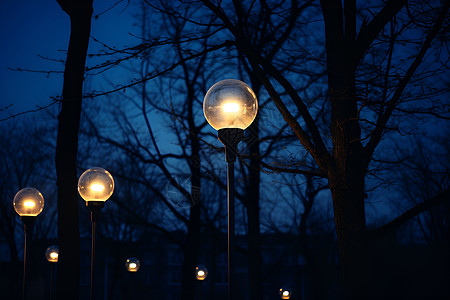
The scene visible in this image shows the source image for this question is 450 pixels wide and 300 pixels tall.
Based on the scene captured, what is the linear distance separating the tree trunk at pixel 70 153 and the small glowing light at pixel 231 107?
3.00m

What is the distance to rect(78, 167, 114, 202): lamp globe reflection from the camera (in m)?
6.64

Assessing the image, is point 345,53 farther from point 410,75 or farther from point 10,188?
point 10,188

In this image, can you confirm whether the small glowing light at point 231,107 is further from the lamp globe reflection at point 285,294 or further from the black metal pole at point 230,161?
the lamp globe reflection at point 285,294

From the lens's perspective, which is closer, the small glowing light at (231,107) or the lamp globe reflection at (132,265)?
the small glowing light at (231,107)

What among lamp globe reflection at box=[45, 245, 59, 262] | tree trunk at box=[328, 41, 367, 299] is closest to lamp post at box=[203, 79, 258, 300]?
tree trunk at box=[328, 41, 367, 299]

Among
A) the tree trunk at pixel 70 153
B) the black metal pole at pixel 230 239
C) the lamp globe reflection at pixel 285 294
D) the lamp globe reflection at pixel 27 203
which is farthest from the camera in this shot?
the lamp globe reflection at pixel 285 294

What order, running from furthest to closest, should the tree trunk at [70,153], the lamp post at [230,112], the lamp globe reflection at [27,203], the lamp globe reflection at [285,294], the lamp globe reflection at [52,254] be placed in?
the lamp globe reflection at [285,294] → the lamp globe reflection at [52,254] → the lamp globe reflection at [27,203] → the tree trunk at [70,153] → the lamp post at [230,112]

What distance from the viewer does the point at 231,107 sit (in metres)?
3.88

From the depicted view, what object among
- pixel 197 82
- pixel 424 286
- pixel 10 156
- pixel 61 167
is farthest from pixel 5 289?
pixel 61 167

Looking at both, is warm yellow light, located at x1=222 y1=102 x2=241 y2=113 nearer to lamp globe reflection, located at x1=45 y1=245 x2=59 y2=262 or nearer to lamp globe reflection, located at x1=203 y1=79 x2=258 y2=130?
lamp globe reflection, located at x1=203 y1=79 x2=258 y2=130

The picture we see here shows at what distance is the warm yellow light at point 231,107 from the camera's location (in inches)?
152

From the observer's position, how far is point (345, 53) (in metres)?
4.96

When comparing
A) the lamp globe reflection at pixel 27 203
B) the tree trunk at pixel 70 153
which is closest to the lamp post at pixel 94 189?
the tree trunk at pixel 70 153

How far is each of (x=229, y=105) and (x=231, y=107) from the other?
0.02 meters
